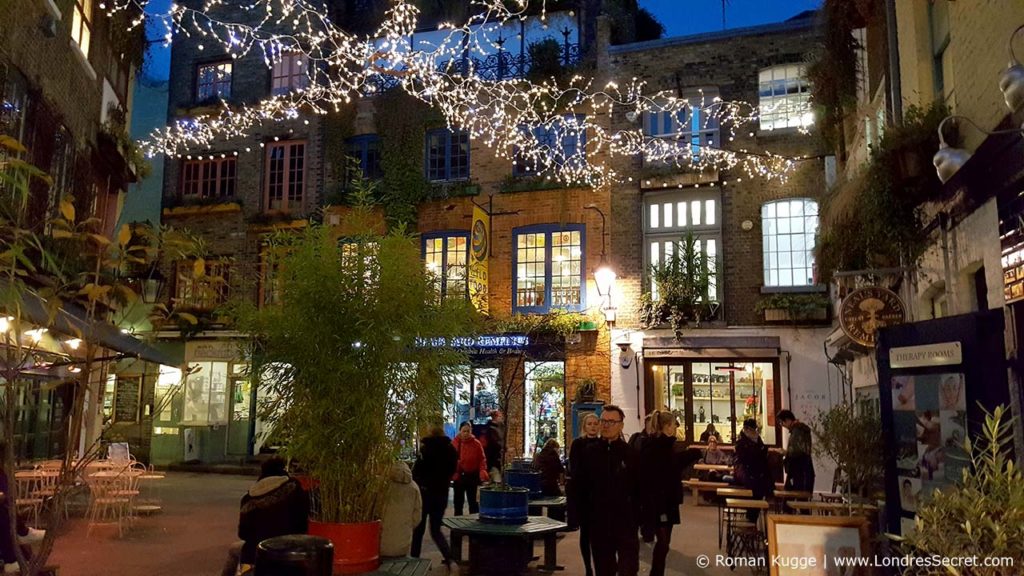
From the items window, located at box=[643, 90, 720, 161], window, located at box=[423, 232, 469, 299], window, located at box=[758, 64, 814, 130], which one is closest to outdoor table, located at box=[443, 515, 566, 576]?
window, located at box=[423, 232, 469, 299]

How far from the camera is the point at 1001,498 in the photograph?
10.3 ft

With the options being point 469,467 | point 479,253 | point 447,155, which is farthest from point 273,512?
point 447,155

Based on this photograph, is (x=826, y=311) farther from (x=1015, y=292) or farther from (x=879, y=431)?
(x=1015, y=292)

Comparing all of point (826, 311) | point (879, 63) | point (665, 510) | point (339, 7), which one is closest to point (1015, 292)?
point (665, 510)

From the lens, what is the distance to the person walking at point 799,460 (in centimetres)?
902

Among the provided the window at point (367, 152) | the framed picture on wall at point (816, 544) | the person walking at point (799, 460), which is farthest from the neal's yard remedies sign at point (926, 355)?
the window at point (367, 152)

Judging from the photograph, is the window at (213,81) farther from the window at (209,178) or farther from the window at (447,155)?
the window at (447,155)

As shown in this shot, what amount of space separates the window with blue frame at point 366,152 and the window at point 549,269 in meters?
4.13

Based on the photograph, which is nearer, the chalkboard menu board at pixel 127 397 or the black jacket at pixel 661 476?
the black jacket at pixel 661 476

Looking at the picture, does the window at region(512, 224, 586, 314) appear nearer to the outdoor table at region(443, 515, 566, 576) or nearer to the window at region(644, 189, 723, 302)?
the window at region(644, 189, 723, 302)

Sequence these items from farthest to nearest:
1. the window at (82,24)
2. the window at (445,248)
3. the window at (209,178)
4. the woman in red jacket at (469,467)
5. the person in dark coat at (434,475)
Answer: the window at (209,178) → the window at (445,248) → the window at (82,24) → the woman in red jacket at (469,467) → the person in dark coat at (434,475)

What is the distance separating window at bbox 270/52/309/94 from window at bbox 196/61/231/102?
135 centimetres

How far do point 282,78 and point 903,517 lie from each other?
18110 millimetres

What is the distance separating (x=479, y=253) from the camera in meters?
15.7
